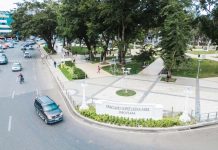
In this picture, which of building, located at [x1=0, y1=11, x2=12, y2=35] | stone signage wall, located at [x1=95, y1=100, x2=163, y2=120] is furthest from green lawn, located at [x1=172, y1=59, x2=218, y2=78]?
building, located at [x1=0, y1=11, x2=12, y2=35]

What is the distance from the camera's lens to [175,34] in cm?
3262

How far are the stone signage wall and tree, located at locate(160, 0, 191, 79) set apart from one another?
14.5 m

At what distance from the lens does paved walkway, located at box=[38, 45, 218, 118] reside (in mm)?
25797

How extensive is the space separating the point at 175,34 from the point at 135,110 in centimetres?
1593

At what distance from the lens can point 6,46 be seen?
9244 cm

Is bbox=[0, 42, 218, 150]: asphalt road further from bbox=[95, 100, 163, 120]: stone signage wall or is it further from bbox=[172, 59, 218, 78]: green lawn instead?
bbox=[172, 59, 218, 78]: green lawn

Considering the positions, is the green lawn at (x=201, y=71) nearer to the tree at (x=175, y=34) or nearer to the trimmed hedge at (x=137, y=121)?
the tree at (x=175, y=34)

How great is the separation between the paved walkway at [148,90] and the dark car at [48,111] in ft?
13.9

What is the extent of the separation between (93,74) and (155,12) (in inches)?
596

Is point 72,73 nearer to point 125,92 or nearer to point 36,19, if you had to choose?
point 125,92

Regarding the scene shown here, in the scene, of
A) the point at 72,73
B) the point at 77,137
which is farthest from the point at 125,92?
the point at 72,73

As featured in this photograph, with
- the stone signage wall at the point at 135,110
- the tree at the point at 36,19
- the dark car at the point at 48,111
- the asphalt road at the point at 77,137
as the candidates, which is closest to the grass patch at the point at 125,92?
the asphalt road at the point at 77,137

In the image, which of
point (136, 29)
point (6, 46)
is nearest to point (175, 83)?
point (136, 29)

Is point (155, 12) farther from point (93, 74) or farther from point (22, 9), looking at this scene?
point (22, 9)
